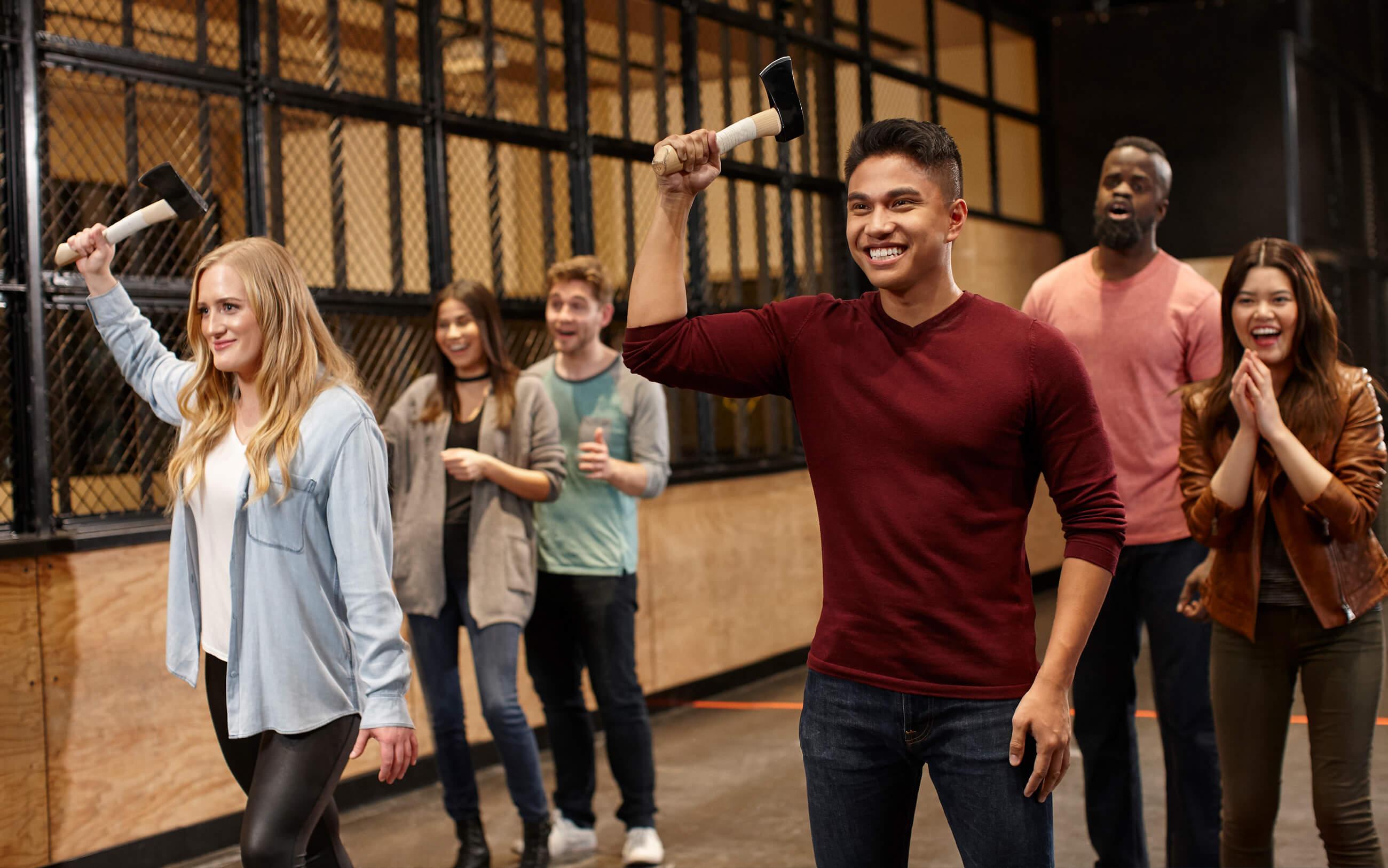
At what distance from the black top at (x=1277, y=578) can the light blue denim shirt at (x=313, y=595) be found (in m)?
1.74

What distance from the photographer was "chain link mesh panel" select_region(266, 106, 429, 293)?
459cm

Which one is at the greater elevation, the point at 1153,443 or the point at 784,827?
the point at 1153,443

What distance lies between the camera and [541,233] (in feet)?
18.0

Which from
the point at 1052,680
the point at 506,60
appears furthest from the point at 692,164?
the point at 506,60

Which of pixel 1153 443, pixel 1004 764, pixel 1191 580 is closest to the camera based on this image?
pixel 1004 764

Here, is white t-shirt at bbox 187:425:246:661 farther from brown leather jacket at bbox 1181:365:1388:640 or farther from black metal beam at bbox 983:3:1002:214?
black metal beam at bbox 983:3:1002:214

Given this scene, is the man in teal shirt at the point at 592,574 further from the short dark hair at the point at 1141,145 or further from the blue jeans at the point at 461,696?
the short dark hair at the point at 1141,145

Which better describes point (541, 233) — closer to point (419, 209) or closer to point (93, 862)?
point (419, 209)

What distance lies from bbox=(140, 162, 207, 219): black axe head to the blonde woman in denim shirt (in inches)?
11.2

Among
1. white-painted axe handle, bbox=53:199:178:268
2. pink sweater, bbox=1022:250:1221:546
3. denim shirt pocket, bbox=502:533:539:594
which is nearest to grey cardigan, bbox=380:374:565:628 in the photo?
denim shirt pocket, bbox=502:533:539:594

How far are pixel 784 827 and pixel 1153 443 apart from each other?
5.63ft

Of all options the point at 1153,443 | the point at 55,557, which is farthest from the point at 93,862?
the point at 1153,443

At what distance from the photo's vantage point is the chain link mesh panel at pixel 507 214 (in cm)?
524

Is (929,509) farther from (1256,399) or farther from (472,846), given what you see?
(472,846)
